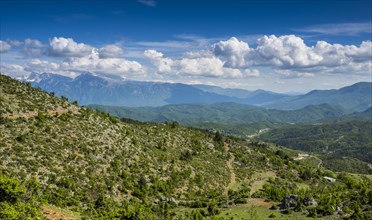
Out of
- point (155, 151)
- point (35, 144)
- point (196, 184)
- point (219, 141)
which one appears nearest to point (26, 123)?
point (35, 144)

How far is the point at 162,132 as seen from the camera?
127375mm

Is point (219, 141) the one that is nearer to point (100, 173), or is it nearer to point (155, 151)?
point (155, 151)

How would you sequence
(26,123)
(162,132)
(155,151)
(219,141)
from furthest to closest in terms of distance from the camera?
(219,141)
(162,132)
(155,151)
(26,123)

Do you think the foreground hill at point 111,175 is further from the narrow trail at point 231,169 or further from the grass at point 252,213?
the grass at point 252,213

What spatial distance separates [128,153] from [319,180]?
8670 cm

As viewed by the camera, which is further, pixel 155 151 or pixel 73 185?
pixel 155 151

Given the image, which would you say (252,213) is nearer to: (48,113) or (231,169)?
(231,169)

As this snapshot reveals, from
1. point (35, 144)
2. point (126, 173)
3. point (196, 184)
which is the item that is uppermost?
point (35, 144)

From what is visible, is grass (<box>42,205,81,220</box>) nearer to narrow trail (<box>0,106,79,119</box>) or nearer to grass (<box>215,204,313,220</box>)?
grass (<box>215,204,313,220</box>)

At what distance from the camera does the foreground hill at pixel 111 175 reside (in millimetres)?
56188

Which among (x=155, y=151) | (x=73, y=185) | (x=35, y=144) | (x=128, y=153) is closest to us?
(x=73, y=185)

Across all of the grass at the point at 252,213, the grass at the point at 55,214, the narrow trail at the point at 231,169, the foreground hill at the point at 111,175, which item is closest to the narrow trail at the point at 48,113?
the foreground hill at the point at 111,175

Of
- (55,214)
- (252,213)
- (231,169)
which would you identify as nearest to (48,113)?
(55,214)

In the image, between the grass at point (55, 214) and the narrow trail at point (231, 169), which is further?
the narrow trail at point (231, 169)
